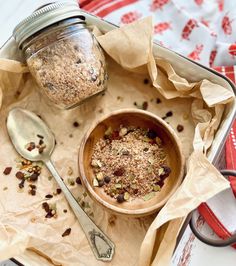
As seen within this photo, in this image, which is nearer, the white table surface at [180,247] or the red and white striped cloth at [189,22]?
the white table surface at [180,247]

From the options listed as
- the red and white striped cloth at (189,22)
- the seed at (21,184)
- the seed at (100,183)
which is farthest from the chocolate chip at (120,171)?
the red and white striped cloth at (189,22)

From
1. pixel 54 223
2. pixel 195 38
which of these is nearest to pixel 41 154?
pixel 54 223

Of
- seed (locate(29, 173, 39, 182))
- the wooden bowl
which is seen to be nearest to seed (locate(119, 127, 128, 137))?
the wooden bowl

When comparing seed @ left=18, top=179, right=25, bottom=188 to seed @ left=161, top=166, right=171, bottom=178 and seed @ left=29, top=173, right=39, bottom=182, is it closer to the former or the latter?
seed @ left=29, top=173, right=39, bottom=182

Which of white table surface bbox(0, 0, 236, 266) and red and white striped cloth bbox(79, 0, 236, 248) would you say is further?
red and white striped cloth bbox(79, 0, 236, 248)

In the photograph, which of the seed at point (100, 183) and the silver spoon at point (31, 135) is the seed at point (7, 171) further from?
the seed at point (100, 183)
